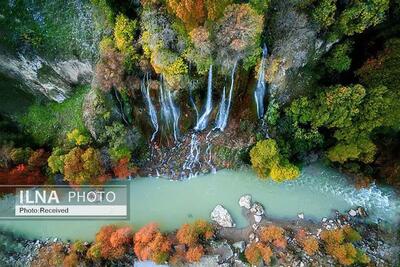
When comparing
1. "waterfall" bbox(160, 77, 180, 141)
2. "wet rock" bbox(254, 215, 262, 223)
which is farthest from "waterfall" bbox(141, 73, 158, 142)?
"wet rock" bbox(254, 215, 262, 223)

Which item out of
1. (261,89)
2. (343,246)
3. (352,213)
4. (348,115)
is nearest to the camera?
(348,115)

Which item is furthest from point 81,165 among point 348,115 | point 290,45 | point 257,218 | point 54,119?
point 348,115

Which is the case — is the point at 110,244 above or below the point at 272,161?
below

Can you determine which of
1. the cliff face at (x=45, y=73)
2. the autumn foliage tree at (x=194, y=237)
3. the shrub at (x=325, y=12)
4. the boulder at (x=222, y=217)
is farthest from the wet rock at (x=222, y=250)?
the shrub at (x=325, y=12)

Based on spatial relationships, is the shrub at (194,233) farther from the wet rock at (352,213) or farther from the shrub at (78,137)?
the wet rock at (352,213)

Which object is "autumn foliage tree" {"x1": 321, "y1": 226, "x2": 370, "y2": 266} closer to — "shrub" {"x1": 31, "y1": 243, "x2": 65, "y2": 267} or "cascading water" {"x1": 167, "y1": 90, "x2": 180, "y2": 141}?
"cascading water" {"x1": 167, "y1": 90, "x2": 180, "y2": 141}

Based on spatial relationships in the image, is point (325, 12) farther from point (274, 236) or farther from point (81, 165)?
point (81, 165)

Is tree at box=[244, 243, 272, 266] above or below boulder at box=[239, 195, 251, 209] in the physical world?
below
